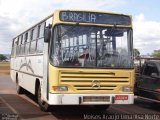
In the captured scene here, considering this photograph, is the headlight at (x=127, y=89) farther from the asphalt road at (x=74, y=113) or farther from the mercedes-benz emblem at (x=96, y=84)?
the asphalt road at (x=74, y=113)

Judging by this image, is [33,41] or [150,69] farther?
[150,69]

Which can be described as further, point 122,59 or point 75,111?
point 75,111

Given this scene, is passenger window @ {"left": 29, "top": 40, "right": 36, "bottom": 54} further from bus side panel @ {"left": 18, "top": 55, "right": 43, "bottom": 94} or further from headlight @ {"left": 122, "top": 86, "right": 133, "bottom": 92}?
headlight @ {"left": 122, "top": 86, "right": 133, "bottom": 92}

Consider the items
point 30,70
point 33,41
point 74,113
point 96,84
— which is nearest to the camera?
point 96,84

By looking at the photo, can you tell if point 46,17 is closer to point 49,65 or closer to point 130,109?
point 49,65

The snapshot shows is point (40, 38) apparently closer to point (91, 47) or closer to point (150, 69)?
point (91, 47)

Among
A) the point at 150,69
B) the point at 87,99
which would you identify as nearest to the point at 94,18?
the point at 87,99

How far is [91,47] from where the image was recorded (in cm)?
1198

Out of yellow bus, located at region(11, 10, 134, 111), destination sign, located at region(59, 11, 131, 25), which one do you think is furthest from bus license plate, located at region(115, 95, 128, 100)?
destination sign, located at region(59, 11, 131, 25)

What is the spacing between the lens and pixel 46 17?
13219 mm

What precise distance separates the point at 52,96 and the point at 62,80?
20.4 inches

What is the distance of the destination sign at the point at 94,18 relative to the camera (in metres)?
11.9

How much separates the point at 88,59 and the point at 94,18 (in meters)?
1.26

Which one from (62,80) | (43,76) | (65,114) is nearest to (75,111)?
(65,114)
